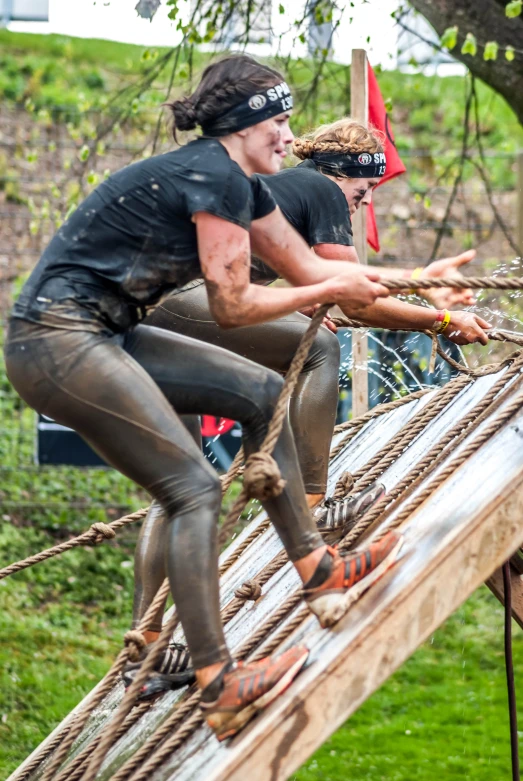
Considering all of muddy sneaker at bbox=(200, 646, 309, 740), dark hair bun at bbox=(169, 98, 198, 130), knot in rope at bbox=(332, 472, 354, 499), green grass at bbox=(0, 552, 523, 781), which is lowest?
green grass at bbox=(0, 552, 523, 781)

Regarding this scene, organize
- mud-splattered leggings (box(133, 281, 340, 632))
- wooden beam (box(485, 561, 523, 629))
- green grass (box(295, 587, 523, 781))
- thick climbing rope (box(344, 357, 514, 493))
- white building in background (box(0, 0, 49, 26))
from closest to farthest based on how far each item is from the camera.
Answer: mud-splattered leggings (box(133, 281, 340, 632)) < thick climbing rope (box(344, 357, 514, 493)) < wooden beam (box(485, 561, 523, 629)) < green grass (box(295, 587, 523, 781)) < white building in background (box(0, 0, 49, 26))

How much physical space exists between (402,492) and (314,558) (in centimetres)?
83

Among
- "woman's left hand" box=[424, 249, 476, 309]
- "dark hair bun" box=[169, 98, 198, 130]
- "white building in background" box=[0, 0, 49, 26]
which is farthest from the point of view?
"white building in background" box=[0, 0, 49, 26]

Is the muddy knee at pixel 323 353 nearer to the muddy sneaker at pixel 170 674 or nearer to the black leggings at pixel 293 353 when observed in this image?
the black leggings at pixel 293 353

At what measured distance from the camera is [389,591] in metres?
2.48

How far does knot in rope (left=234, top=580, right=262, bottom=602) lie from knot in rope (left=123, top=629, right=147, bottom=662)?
1.58ft

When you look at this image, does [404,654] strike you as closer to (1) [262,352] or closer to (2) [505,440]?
(2) [505,440]

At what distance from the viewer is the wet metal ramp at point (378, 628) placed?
2.30 m

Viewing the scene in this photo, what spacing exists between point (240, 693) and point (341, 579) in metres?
0.40

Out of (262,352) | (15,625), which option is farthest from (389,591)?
(15,625)

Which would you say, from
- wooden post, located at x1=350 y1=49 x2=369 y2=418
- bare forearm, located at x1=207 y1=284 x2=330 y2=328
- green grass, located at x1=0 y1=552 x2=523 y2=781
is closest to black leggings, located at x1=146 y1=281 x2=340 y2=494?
bare forearm, located at x1=207 y1=284 x2=330 y2=328

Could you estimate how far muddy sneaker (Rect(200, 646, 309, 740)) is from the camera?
238 centimetres

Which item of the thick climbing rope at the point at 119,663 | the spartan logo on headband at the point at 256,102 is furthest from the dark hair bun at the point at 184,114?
the thick climbing rope at the point at 119,663

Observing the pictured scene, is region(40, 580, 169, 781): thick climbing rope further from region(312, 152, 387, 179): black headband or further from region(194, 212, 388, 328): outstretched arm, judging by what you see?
region(312, 152, 387, 179): black headband
